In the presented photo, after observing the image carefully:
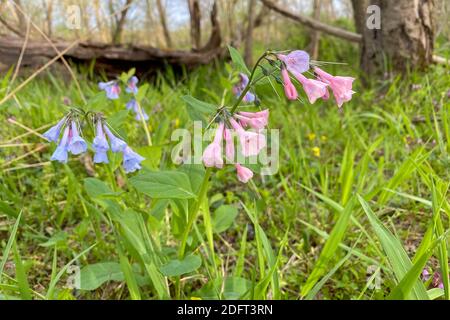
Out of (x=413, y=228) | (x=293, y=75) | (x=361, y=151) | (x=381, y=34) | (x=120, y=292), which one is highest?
(x=381, y=34)

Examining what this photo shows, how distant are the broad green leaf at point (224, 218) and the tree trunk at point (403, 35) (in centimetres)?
175

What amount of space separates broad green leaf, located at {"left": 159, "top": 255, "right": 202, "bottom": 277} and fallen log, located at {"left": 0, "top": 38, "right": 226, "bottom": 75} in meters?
2.80

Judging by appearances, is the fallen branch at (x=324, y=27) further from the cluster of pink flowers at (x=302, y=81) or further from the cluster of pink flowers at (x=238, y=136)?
the cluster of pink flowers at (x=238, y=136)

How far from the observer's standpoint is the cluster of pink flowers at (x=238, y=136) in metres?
0.81

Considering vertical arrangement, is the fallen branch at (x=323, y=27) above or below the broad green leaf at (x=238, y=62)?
above

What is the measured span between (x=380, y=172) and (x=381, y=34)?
4.84 ft

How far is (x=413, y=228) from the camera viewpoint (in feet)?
4.54

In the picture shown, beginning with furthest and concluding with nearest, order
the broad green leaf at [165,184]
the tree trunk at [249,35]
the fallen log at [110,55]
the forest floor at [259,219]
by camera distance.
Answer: the tree trunk at [249,35] → the fallen log at [110,55] → the forest floor at [259,219] → the broad green leaf at [165,184]

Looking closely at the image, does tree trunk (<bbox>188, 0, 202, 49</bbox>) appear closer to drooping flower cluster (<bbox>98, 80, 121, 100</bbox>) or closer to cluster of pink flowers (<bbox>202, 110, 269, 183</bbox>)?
drooping flower cluster (<bbox>98, 80, 121, 100</bbox>)

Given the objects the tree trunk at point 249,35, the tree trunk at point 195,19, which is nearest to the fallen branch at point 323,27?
the tree trunk at point 249,35

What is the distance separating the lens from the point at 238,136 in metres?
0.85

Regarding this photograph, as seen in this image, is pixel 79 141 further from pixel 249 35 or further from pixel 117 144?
pixel 249 35
